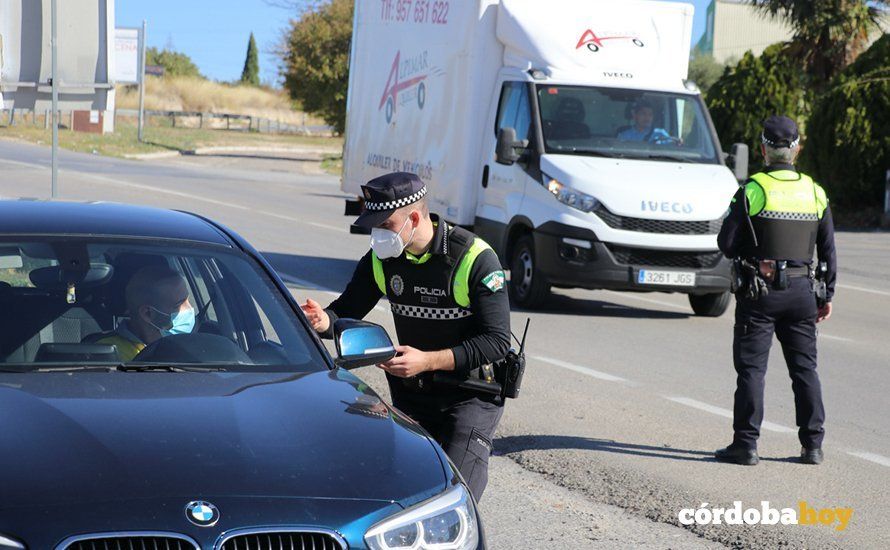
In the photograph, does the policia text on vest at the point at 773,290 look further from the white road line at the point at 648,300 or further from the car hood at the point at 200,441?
the white road line at the point at 648,300

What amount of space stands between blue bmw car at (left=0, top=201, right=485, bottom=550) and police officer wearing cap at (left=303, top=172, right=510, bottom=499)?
263 mm

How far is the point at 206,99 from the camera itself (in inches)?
3839

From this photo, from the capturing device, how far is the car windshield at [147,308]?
4.46 metres

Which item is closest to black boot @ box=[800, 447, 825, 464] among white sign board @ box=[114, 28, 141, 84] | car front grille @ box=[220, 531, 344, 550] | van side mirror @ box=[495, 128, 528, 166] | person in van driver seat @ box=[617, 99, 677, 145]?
car front grille @ box=[220, 531, 344, 550]

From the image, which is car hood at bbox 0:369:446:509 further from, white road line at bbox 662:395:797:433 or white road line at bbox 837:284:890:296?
white road line at bbox 837:284:890:296

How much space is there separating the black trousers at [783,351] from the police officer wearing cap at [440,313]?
2.65m

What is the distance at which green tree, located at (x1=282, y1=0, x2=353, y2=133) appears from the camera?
6150 cm

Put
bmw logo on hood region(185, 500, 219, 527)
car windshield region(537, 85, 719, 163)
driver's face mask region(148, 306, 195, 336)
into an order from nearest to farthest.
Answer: bmw logo on hood region(185, 500, 219, 527)
driver's face mask region(148, 306, 195, 336)
car windshield region(537, 85, 719, 163)

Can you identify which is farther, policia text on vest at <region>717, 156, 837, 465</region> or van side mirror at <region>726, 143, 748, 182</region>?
van side mirror at <region>726, 143, 748, 182</region>

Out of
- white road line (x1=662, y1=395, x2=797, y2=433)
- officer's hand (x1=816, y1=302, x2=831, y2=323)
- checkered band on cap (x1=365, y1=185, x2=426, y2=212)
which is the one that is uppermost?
checkered band on cap (x1=365, y1=185, x2=426, y2=212)

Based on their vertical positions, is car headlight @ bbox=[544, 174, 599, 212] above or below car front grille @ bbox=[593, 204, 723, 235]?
above

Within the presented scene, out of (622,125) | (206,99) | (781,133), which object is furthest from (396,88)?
(206,99)

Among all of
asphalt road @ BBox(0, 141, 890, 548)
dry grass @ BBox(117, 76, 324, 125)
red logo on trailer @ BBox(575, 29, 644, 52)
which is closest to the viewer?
asphalt road @ BBox(0, 141, 890, 548)

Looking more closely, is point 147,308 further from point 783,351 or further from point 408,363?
point 783,351
